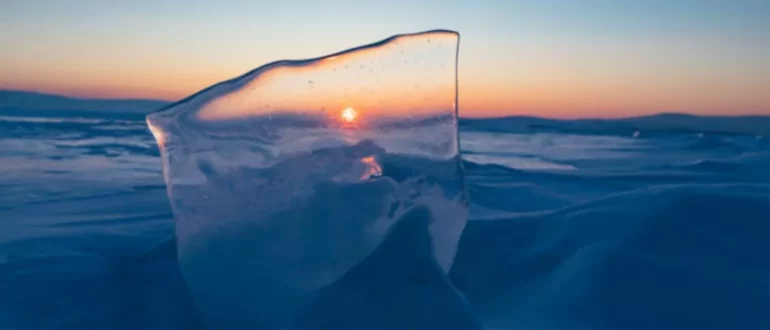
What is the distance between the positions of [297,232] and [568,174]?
393 centimetres

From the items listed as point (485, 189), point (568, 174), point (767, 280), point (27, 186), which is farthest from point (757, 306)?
point (27, 186)

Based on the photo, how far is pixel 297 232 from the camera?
1830 millimetres

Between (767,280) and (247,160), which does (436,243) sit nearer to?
(247,160)

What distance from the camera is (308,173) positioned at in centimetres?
195

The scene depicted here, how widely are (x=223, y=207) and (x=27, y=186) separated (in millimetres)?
3304

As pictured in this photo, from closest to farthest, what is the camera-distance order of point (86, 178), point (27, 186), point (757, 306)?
point (757, 306) < point (27, 186) < point (86, 178)

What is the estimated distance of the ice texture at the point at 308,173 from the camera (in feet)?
5.76

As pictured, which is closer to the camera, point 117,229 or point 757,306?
point 757,306

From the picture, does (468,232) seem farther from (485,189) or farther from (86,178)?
(86,178)

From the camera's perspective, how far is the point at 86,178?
16.6 feet

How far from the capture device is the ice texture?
175 centimetres

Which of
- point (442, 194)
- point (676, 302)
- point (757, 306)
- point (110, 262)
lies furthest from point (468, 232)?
point (110, 262)

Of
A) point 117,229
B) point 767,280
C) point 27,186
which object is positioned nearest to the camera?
point 767,280

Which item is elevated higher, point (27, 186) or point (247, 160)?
point (247, 160)
